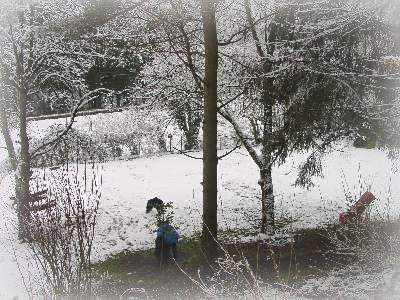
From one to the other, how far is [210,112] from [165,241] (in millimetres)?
3107

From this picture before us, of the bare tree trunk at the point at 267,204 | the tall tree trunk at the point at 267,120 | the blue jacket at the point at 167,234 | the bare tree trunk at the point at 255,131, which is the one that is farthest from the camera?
the bare tree trunk at the point at 267,204

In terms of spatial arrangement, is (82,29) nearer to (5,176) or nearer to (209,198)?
(209,198)

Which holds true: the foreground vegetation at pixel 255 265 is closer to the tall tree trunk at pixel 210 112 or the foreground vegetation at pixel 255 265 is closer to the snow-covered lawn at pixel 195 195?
the snow-covered lawn at pixel 195 195

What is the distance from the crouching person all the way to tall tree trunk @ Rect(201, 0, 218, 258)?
1.56 meters

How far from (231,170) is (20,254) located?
26.0 ft

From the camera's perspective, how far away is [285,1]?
981cm

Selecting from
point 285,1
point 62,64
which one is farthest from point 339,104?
point 62,64

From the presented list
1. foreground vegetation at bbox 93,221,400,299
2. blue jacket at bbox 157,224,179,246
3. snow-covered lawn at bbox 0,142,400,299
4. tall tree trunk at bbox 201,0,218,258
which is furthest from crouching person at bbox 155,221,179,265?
tall tree trunk at bbox 201,0,218,258

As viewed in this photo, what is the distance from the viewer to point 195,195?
13.9 meters

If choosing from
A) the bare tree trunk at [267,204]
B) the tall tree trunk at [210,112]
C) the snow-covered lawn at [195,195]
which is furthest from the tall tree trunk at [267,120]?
the tall tree trunk at [210,112]

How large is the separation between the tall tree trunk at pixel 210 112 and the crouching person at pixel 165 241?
156 centimetres

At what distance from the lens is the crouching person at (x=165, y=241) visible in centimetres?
900

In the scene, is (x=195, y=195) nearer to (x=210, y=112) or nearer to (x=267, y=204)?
(x=267, y=204)

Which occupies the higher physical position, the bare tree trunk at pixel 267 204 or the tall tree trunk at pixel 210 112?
the tall tree trunk at pixel 210 112
